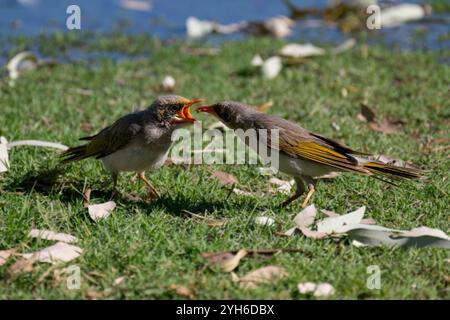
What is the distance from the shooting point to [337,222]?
605cm

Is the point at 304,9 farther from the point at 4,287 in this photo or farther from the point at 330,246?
the point at 4,287

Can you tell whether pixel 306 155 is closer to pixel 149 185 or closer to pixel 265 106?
pixel 149 185

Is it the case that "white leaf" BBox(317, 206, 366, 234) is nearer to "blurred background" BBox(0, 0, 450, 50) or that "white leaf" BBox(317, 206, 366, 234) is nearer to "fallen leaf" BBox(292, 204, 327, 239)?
"fallen leaf" BBox(292, 204, 327, 239)

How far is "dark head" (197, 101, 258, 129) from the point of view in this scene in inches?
273

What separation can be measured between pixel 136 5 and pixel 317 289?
37.2 ft

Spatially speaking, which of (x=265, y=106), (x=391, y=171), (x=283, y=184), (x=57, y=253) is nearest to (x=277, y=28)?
(x=265, y=106)

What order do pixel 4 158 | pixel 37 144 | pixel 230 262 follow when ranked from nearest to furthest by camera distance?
pixel 230 262, pixel 4 158, pixel 37 144

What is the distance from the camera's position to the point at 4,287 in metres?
5.11

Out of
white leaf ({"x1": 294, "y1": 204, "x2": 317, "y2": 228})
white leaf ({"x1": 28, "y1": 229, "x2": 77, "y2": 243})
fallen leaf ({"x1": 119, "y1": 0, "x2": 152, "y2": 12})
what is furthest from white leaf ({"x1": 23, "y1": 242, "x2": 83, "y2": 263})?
fallen leaf ({"x1": 119, "y1": 0, "x2": 152, "y2": 12})

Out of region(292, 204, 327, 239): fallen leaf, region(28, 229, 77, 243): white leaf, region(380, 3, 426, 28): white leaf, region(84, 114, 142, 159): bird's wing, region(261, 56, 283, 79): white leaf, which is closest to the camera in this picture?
region(28, 229, 77, 243): white leaf

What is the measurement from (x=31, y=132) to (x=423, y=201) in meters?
4.04

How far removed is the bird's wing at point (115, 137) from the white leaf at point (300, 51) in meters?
5.15

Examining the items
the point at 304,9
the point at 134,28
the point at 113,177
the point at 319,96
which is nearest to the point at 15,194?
the point at 113,177

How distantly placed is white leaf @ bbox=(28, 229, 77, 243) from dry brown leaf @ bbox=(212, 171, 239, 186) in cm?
185
